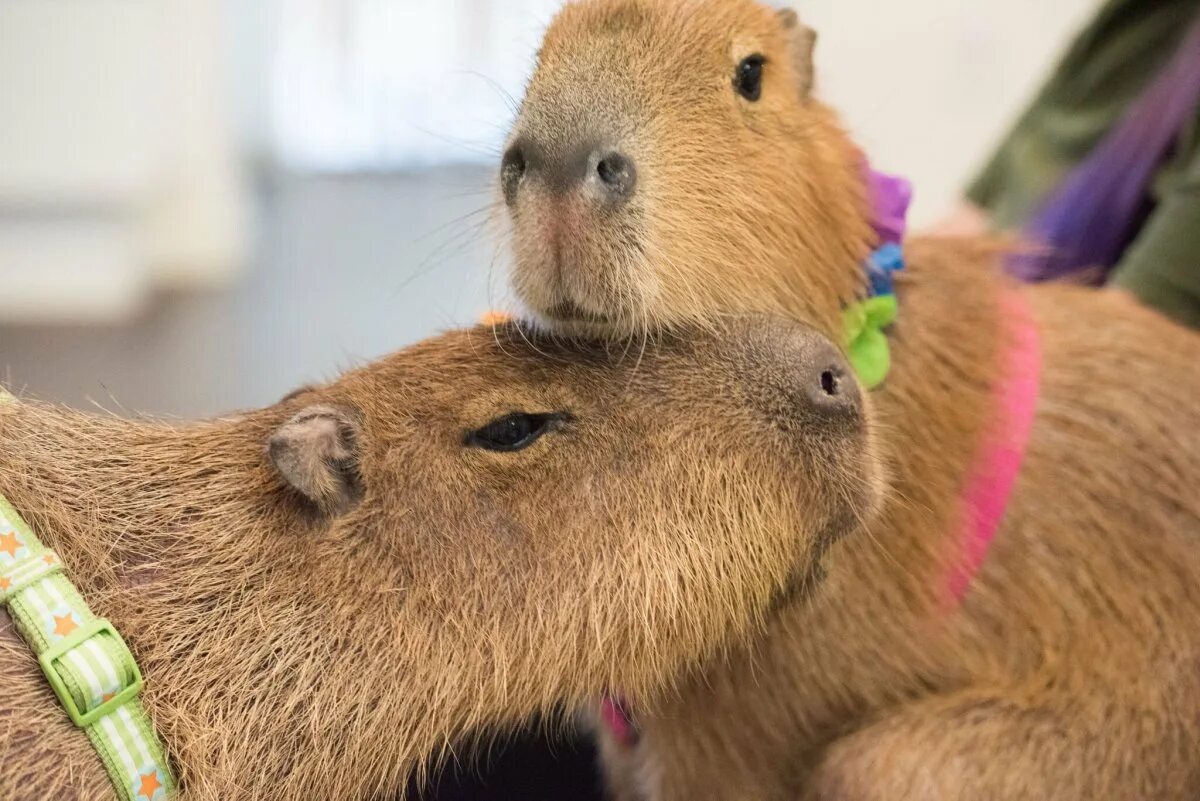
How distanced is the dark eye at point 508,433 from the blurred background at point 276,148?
1616mm

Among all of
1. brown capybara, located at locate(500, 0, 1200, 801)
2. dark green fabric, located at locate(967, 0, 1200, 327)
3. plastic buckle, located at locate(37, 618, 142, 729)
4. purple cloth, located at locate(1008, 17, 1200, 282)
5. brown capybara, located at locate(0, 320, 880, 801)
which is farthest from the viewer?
purple cloth, located at locate(1008, 17, 1200, 282)

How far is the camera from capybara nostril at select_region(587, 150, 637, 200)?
0.85 m

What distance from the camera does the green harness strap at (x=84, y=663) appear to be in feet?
2.35

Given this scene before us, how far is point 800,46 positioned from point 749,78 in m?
0.17

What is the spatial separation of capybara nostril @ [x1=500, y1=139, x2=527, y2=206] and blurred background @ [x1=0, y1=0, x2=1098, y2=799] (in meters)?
1.52

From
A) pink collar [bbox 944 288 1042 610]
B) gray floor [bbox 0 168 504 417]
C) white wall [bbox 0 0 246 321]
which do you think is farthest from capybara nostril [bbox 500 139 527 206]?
white wall [bbox 0 0 246 321]

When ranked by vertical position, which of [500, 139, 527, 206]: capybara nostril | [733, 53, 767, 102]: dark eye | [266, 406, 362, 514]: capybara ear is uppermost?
[733, 53, 767, 102]: dark eye

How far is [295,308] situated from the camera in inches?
113

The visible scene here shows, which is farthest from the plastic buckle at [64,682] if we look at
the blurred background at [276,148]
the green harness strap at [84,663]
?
the blurred background at [276,148]

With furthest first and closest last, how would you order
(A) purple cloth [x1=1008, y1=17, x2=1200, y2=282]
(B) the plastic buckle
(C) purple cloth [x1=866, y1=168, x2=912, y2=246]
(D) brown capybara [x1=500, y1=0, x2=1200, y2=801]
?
(A) purple cloth [x1=1008, y1=17, x2=1200, y2=282] → (C) purple cloth [x1=866, y1=168, x2=912, y2=246] → (D) brown capybara [x1=500, y1=0, x2=1200, y2=801] → (B) the plastic buckle

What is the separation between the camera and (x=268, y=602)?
0.83 metres

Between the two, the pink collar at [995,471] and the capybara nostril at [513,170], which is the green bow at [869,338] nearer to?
the pink collar at [995,471]

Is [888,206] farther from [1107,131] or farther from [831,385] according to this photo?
[1107,131]

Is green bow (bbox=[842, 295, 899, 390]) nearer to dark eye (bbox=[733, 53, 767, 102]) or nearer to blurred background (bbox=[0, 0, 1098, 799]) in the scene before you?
dark eye (bbox=[733, 53, 767, 102])
